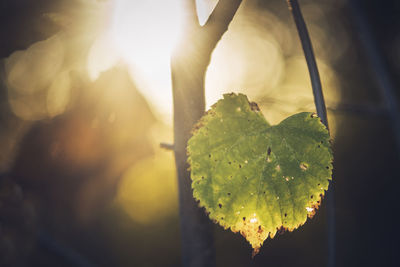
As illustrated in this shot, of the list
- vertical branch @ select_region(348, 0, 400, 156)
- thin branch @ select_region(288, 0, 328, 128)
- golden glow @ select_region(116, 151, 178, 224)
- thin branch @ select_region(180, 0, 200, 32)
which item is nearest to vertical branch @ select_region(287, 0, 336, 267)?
thin branch @ select_region(288, 0, 328, 128)

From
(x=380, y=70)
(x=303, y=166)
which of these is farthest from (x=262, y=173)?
(x=380, y=70)

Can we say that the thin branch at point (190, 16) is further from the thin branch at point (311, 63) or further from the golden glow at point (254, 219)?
the golden glow at point (254, 219)

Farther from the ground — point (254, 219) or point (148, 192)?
point (254, 219)

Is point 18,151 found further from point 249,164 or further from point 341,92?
point 341,92

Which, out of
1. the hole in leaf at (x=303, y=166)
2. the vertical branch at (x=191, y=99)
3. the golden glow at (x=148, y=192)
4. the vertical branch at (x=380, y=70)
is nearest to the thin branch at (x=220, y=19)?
the vertical branch at (x=191, y=99)

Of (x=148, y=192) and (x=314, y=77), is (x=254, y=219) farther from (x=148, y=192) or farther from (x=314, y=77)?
(x=148, y=192)

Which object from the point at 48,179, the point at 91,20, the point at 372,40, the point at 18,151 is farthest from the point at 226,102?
the point at 48,179
